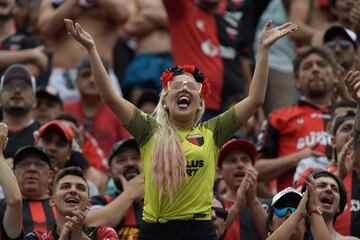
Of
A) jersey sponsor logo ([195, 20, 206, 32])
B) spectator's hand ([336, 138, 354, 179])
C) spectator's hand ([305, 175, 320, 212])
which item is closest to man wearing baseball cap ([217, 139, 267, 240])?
spectator's hand ([336, 138, 354, 179])

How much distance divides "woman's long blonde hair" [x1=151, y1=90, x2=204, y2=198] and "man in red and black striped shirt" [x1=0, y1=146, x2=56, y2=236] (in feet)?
5.87

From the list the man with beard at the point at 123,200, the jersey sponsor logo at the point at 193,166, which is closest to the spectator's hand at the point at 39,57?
the man with beard at the point at 123,200

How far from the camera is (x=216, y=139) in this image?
9.40 metres

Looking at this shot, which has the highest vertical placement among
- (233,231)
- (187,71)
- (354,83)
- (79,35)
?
(79,35)

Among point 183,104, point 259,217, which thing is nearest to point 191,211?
point 183,104

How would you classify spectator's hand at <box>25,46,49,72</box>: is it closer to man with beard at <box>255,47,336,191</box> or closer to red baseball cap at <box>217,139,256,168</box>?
man with beard at <box>255,47,336,191</box>

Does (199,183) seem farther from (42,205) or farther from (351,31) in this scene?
(351,31)

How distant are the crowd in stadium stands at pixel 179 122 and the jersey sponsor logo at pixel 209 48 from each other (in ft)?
0.04

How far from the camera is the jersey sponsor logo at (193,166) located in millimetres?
9234

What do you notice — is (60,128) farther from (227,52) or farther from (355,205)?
(227,52)

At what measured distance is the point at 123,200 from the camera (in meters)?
10.8

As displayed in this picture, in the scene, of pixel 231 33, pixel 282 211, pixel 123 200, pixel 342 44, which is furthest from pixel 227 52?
pixel 282 211

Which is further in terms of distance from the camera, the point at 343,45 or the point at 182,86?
the point at 343,45

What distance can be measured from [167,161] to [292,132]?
353 cm
